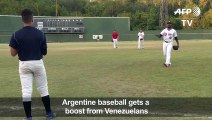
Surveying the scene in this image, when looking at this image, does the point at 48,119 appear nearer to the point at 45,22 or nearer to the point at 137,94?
the point at 137,94

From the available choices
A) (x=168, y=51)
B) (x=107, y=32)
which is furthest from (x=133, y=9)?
(x=168, y=51)

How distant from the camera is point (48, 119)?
308 inches

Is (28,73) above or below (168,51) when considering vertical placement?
above

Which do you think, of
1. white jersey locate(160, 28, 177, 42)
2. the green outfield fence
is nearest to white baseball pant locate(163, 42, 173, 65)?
white jersey locate(160, 28, 177, 42)

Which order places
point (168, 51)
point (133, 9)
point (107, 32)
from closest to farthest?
point (168, 51) < point (107, 32) < point (133, 9)

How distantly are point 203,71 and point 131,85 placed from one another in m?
4.93

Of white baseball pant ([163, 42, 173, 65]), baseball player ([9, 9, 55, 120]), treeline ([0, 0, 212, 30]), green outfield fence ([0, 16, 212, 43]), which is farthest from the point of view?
treeline ([0, 0, 212, 30])

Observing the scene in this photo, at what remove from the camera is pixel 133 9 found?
107 meters

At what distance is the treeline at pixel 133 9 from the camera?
87.4 metres

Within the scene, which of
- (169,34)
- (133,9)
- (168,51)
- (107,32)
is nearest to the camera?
(168,51)

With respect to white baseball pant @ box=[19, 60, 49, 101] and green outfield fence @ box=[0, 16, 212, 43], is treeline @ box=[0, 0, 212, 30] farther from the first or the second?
white baseball pant @ box=[19, 60, 49, 101]

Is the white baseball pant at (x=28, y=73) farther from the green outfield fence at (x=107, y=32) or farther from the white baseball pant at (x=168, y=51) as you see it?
the green outfield fence at (x=107, y=32)

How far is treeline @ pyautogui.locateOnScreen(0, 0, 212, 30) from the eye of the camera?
87.4m

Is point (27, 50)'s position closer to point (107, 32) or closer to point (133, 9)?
point (107, 32)
